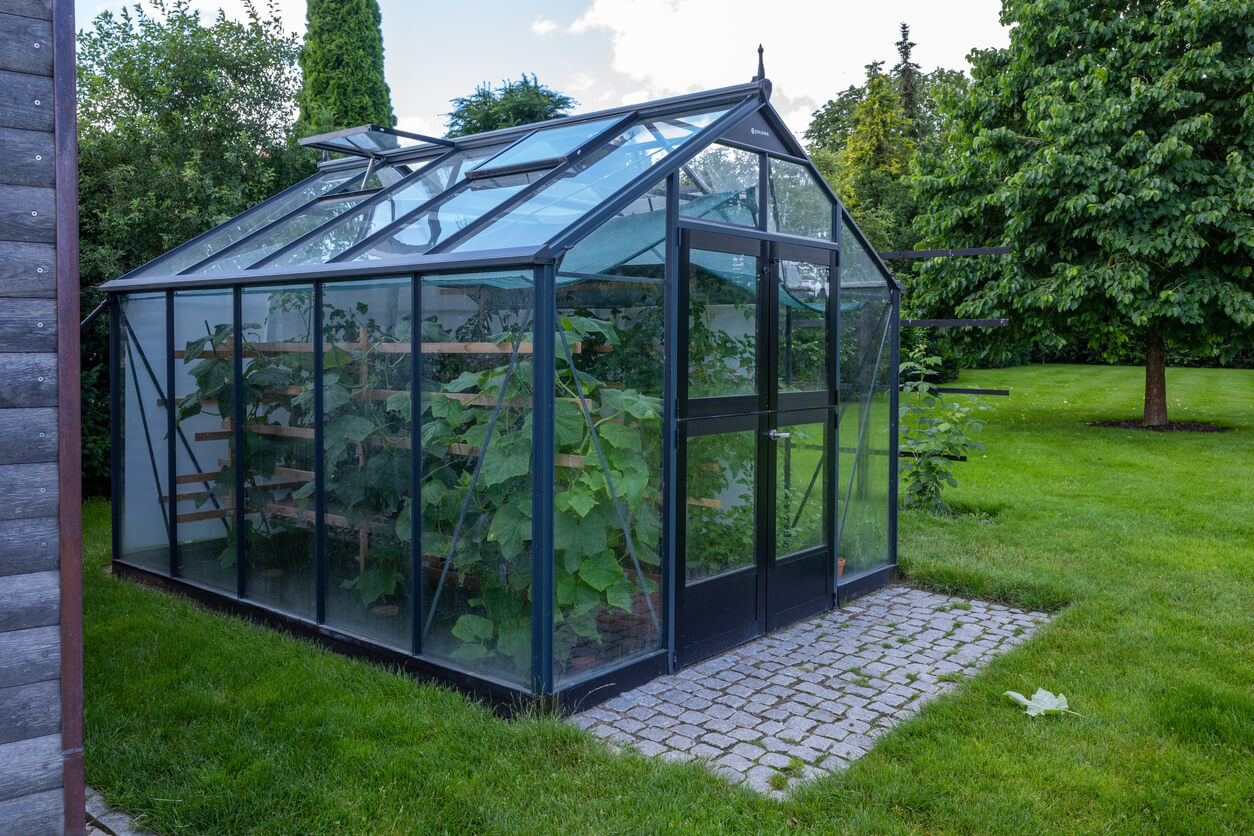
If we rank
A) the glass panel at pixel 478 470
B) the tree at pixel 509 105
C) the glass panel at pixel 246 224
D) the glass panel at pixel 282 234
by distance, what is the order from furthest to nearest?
the tree at pixel 509 105 < the glass panel at pixel 246 224 < the glass panel at pixel 282 234 < the glass panel at pixel 478 470

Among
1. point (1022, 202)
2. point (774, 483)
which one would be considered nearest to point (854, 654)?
point (774, 483)

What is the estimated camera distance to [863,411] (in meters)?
6.44

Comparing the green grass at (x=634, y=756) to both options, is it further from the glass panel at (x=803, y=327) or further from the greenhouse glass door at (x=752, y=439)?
the glass panel at (x=803, y=327)

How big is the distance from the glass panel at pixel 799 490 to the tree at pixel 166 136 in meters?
6.45

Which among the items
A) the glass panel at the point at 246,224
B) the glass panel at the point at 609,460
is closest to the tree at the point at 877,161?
the glass panel at the point at 246,224

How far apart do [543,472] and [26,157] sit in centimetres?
223

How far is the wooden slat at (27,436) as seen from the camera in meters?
2.43

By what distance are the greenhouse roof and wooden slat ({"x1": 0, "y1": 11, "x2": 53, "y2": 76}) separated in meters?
1.93

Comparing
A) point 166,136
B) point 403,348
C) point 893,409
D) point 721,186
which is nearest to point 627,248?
point 721,186

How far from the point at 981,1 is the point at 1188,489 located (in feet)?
32.8

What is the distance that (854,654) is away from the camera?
17.4 ft

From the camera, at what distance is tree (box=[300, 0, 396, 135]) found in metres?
14.2

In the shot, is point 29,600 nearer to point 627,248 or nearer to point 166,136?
point 627,248

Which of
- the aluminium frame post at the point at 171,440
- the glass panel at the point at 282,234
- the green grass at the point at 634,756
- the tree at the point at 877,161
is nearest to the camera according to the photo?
the green grass at the point at 634,756
